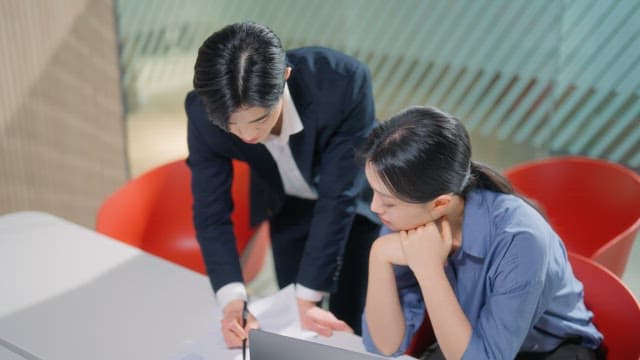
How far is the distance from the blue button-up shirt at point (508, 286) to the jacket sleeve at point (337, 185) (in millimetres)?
317

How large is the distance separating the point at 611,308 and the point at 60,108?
2.69m

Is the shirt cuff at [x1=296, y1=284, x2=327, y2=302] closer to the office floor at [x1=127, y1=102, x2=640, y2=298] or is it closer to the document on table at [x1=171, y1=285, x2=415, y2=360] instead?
the document on table at [x1=171, y1=285, x2=415, y2=360]

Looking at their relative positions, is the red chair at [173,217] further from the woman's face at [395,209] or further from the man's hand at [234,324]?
the woman's face at [395,209]

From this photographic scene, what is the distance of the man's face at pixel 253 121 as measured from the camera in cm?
174

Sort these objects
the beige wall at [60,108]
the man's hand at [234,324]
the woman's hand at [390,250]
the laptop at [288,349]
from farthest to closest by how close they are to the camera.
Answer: the beige wall at [60,108]
the man's hand at [234,324]
the woman's hand at [390,250]
the laptop at [288,349]

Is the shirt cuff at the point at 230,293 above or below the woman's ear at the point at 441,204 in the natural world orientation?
below

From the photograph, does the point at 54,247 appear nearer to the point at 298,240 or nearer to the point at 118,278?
the point at 118,278

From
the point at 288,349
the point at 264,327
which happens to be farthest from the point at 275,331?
the point at 288,349

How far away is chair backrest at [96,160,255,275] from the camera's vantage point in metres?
2.69

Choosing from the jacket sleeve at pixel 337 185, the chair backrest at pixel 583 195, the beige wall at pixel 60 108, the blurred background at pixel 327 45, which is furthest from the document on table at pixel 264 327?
the beige wall at pixel 60 108

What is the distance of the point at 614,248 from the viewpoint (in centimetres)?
207

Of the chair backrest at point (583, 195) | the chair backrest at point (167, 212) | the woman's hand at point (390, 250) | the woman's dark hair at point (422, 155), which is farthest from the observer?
the chair backrest at point (167, 212)

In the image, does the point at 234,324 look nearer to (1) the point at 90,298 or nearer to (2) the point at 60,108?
(1) the point at 90,298

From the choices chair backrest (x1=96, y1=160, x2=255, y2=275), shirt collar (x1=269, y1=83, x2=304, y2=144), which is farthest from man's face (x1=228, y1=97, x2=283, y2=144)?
chair backrest (x1=96, y1=160, x2=255, y2=275)
